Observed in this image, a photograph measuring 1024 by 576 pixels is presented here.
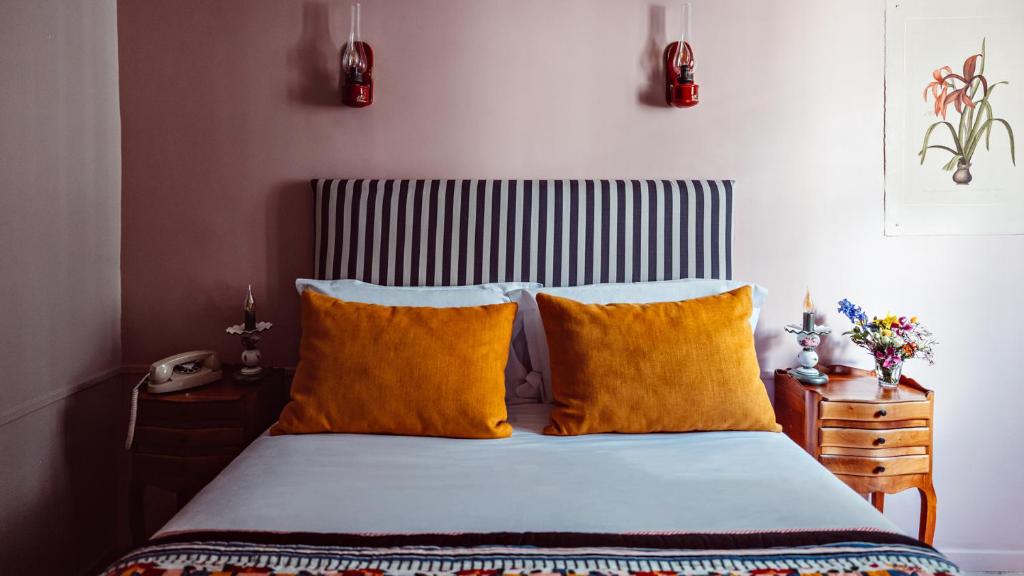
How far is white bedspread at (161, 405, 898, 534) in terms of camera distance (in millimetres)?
1257

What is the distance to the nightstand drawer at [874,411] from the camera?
6.51 ft

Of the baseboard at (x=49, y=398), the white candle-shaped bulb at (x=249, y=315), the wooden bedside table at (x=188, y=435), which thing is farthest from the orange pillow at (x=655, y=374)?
the baseboard at (x=49, y=398)

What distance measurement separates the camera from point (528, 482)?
1450 millimetres

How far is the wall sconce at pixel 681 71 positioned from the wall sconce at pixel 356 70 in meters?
1.17

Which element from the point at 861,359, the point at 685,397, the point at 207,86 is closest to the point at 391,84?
the point at 207,86

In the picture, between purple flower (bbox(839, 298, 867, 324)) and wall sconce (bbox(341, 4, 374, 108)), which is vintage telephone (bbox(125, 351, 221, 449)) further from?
purple flower (bbox(839, 298, 867, 324))

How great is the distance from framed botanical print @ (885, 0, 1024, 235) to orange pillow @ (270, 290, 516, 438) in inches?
75.0

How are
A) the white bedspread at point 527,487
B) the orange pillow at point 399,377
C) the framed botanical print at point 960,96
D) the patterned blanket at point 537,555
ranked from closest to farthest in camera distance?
the patterned blanket at point 537,555
the white bedspread at point 527,487
the orange pillow at point 399,377
the framed botanical print at point 960,96

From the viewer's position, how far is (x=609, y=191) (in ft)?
7.60

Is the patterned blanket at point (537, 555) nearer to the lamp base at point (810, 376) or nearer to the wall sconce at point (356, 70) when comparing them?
the lamp base at point (810, 376)

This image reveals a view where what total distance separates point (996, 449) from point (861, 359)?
25.8 inches

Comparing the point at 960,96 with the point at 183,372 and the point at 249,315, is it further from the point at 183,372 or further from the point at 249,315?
the point at 183,372

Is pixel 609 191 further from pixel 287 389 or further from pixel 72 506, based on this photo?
pixel 72 506

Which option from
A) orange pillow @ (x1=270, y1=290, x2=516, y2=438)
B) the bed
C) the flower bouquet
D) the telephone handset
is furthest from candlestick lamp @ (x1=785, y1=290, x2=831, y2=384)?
the telephone handset
